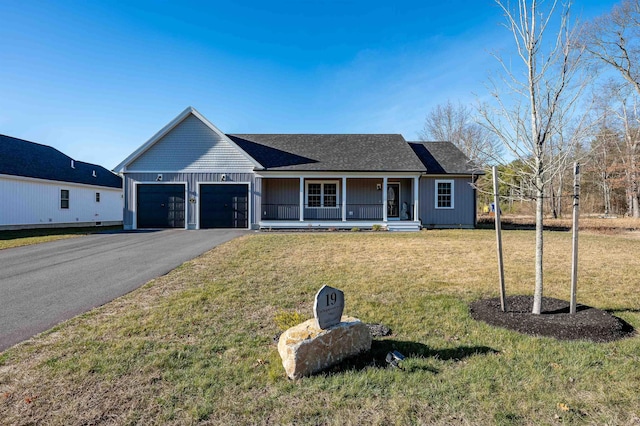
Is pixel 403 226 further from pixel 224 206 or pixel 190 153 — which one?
pixel 190 153

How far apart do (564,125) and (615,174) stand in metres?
36.8

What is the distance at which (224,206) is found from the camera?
17125 mm

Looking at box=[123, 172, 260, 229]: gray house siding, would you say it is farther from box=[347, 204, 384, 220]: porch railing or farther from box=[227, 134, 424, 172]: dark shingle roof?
box=[347, 204, 384, 220]: porch railing

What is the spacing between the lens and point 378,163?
1689 cm

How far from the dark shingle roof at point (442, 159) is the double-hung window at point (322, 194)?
17.4 ft

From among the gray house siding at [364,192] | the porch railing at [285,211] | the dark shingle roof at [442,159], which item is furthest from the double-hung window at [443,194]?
the porch railing at [285,211]

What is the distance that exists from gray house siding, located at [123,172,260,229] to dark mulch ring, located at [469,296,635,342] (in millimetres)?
13792

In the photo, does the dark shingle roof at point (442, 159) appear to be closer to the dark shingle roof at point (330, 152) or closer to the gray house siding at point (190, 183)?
the dark shingle roof at point (330, 152)

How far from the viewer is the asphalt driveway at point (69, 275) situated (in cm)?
431

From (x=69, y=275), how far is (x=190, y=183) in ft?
35.9

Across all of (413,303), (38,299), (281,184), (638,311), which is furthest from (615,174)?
(38,299)

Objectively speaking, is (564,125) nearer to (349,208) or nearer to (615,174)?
(349,208)

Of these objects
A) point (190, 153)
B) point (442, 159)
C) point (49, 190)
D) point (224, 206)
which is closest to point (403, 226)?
point (442, 159)

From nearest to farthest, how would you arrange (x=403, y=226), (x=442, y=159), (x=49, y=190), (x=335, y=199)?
(x=403, y=226), (x=335, y=199), (x=442, y=159), (x=49, y=190)
